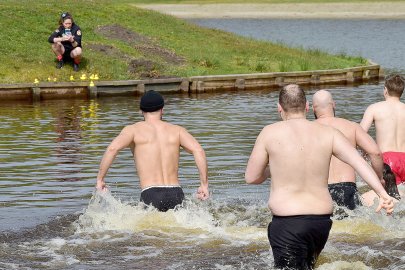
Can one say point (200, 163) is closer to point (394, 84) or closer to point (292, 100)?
point (394, 84)

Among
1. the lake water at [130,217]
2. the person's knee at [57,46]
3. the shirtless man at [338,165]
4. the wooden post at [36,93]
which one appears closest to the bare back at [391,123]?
the lake water at [130,217]

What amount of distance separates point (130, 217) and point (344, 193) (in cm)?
271

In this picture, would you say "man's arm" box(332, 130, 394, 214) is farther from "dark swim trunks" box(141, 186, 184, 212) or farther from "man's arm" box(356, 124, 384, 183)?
"dark swim trunks" box(141, 186, 184, 212)

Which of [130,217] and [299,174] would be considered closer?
[299,174]

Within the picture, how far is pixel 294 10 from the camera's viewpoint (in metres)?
105

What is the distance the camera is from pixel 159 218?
41.1ft

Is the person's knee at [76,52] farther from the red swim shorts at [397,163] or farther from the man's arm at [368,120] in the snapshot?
the red swim shorts at [397,163]

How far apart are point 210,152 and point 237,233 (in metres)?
7.49

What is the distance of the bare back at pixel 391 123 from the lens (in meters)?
13.4

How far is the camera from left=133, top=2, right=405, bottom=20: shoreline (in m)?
98.1

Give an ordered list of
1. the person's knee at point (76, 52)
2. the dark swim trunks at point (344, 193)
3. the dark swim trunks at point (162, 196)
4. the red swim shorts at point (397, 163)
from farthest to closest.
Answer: the person's knee at point (76, 52) < the red swim shorts at point (397, 163) < the dark swim trunks at point (344, 193) < the dark swim trunks at point (162, 196)

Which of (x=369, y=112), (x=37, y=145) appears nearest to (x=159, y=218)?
(x=369, y=112)

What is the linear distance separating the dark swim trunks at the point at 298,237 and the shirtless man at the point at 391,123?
4.80m

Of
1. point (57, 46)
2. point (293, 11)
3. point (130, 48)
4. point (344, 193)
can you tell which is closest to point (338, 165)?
point (344, 193)
